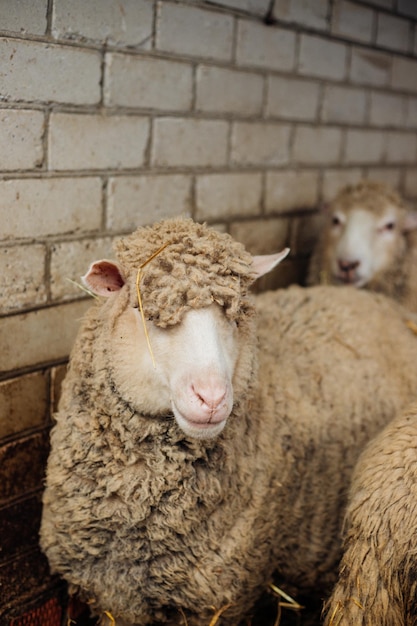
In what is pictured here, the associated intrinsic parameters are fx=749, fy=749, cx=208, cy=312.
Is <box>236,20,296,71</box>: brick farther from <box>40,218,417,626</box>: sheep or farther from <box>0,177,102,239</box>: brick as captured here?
<box>40,218,417,626</box>: sheep

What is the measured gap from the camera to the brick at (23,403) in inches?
123

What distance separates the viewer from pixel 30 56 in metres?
2.96

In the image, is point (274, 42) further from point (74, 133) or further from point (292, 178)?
point (74, 133)

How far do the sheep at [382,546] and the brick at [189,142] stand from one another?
6.36 ft

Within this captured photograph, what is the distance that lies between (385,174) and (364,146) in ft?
1.63

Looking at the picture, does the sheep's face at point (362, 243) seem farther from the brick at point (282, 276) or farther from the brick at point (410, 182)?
the brick at point (410, 182)

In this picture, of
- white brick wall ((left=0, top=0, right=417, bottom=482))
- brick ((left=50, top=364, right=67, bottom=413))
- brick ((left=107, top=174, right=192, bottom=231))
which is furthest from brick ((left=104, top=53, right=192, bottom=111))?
brick ((left=50, top=364, right=67, bottom=413))

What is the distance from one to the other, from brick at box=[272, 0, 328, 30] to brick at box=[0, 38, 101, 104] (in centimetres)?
161

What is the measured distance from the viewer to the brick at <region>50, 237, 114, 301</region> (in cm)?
328

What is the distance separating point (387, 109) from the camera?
234 inches

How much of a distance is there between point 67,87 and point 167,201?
2.88 feet

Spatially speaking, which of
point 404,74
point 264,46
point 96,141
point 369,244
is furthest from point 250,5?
point 404,74

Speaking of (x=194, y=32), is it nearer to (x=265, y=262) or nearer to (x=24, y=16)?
(x=24, y=16)

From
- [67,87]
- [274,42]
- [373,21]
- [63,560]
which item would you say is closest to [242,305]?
[63,560]
